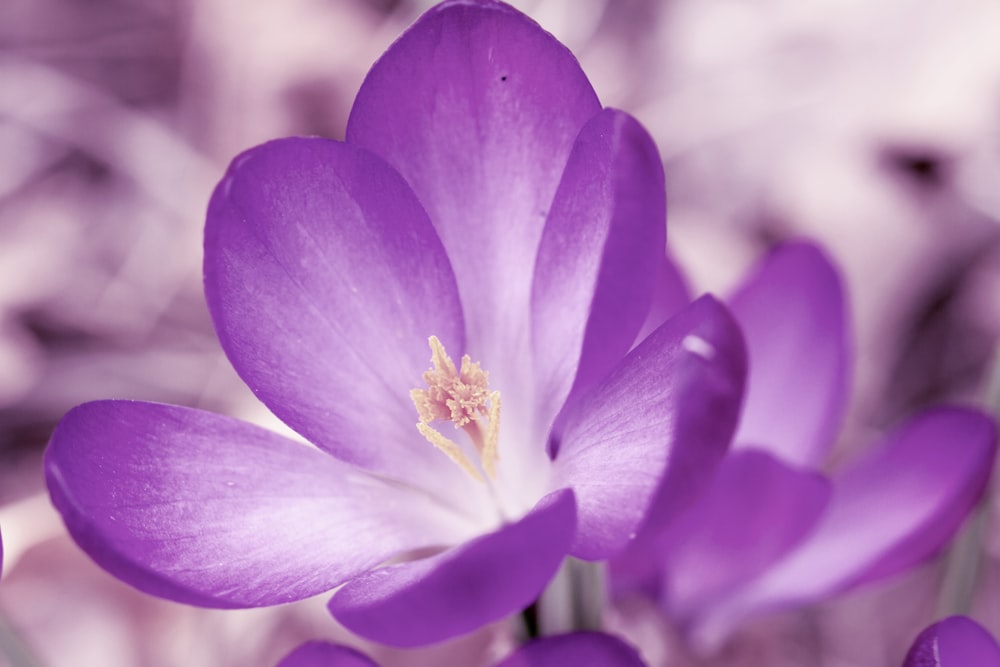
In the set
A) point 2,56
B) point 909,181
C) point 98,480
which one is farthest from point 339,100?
point 98,480

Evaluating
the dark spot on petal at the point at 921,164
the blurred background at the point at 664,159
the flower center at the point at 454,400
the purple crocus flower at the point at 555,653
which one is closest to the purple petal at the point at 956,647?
the purple crocus flower at the point at 555,653

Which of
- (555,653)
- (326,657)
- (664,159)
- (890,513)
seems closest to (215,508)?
(326,657)

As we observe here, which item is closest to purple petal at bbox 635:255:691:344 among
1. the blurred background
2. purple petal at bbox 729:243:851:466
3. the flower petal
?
purple petal at bbox 729:243:851:466

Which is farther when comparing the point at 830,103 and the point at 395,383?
the point at 830,103

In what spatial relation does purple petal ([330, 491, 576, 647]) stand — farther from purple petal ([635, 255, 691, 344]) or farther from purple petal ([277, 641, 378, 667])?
purple petal ([635, 255, 691, 344])

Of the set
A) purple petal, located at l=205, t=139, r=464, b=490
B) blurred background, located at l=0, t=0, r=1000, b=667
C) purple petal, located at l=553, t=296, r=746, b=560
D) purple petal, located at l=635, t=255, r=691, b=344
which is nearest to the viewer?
purple petal, located at l=553, t=296, r=746, b=560

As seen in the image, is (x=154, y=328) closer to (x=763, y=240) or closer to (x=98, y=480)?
(x=763, y=240)

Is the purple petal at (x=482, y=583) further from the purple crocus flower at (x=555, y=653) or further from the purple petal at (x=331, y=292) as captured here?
the purple petal at (x=331, y=292)
